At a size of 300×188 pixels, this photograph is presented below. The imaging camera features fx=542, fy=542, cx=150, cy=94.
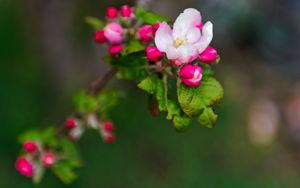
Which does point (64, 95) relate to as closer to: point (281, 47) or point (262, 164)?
point (262, 164)

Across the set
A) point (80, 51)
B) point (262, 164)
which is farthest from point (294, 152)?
point (80, 51)

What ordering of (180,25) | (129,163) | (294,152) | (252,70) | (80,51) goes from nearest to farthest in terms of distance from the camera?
(180,25) < (129,163) < (80,51) < (294,152) < (252,70)

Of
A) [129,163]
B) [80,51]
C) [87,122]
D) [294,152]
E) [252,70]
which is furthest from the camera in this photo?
[252,70]

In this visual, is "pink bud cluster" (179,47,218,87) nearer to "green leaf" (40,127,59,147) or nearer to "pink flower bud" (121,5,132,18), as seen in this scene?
"pink flower bud" (121,5,132,18)

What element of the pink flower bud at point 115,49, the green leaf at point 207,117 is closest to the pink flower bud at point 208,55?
the green leaf at point 207,117

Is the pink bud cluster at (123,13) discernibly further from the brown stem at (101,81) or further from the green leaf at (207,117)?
the green leaf at (207,117)

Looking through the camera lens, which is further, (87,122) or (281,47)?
(281,47)
